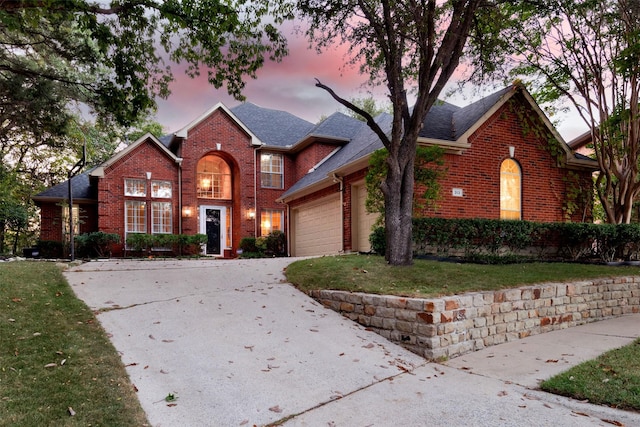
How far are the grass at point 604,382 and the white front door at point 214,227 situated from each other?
17.0 metres

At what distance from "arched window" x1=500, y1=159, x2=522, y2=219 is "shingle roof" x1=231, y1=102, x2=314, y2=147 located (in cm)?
1134

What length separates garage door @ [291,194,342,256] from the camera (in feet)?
48.9

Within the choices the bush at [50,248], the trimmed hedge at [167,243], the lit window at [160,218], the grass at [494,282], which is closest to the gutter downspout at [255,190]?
the trimmed hedge at [167,243]

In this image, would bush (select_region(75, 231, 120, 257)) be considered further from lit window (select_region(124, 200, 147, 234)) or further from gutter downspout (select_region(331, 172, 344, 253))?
gutter downspout (select_region(331, 172, 344, 253))

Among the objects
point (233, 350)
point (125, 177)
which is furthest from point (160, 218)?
point (233, 350)

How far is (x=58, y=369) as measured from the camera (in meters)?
4.10

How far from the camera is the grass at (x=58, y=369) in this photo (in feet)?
11.1

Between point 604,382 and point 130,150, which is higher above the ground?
point 130,150

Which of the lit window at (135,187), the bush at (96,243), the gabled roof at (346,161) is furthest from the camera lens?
the lit window at (135,187)

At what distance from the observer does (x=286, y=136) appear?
870 inches

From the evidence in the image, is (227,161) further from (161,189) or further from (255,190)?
(161,189)

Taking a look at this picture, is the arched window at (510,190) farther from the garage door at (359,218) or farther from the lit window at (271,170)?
the lit window at (271,170)

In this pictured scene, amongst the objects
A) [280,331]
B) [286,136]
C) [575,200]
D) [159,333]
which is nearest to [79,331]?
[159,333]

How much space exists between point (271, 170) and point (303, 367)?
16942 millimetres
